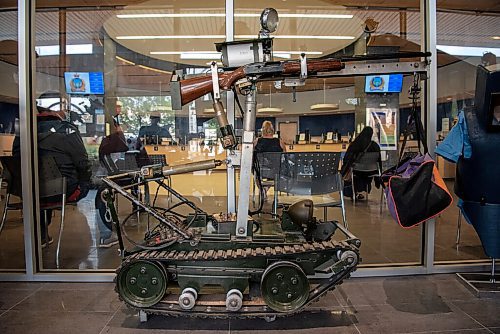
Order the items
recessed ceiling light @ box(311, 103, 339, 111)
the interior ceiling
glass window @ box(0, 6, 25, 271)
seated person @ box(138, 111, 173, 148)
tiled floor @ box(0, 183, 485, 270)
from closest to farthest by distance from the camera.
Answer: glass window @ box(0, 6, 25, 271), tiled floor @ box(0, 183, 485, 270), the interior ceiling, seated person @ box(138, 111, 173, 148), recessed ceiling light @ box(311, 103, 339, 111)

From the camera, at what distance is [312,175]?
3.60 metres

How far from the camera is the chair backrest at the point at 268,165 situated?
11.9 feet

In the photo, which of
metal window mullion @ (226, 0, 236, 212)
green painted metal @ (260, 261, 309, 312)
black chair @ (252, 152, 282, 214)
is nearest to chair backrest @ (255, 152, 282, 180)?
black chair @ (252, 152, 282, 214)

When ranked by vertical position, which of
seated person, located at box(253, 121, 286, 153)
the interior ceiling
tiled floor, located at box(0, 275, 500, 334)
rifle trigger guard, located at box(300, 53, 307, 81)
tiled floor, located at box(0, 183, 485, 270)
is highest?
the interior ceiling

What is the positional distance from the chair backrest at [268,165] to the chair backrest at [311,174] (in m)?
0.05

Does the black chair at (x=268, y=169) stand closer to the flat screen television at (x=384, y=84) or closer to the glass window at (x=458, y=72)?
the glass window at (x=458, y=72)

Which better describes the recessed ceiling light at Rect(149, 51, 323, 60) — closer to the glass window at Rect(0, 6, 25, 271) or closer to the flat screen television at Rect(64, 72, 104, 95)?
the flat screen television at Rect(64, 72, 104, 95)

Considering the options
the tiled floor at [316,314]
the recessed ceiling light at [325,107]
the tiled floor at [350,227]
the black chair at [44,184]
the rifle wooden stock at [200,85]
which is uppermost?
the recessed ceiling light at [325,107]

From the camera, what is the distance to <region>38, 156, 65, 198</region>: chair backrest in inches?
137

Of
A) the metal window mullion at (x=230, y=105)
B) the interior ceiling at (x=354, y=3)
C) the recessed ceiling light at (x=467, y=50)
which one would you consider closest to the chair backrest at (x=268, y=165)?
the metal window mullion at (x=230, y=105)

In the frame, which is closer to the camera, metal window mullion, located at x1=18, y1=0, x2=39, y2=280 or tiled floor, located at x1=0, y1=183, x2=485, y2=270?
metal window mullion, located at x1=18, y1=0, x2=39, y2=280

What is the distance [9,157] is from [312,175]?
2.83 m

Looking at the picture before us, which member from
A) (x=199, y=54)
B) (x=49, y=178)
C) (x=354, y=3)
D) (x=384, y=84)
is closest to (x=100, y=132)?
(x=49, y=178)

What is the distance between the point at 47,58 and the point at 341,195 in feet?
11.6
